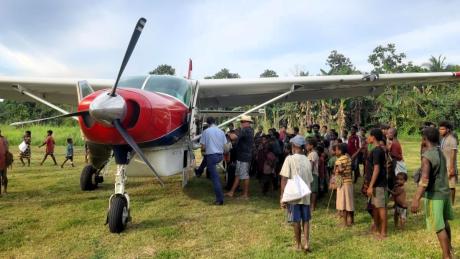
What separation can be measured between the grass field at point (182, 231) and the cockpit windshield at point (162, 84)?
1.89 m

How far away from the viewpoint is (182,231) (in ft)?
16.5

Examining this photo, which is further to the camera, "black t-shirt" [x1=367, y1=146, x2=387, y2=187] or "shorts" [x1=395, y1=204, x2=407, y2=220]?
"shorts" [x1=395, y1=204, x2=407, y2=220]

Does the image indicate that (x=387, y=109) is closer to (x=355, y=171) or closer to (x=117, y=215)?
(x=355, y=171)

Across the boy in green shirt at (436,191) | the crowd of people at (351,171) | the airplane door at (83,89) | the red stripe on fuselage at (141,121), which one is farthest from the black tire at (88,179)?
the boy in green shirt at (436,191)

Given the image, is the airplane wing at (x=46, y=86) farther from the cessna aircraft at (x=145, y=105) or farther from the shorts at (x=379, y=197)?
the shorts at (x=379, y=197)

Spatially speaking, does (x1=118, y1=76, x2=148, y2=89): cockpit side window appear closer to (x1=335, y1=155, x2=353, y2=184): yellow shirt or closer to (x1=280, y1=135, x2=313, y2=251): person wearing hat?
(x1=280, y1=135, x2=313, y2=251): person wearing hat

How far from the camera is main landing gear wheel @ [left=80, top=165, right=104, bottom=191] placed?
7910mm

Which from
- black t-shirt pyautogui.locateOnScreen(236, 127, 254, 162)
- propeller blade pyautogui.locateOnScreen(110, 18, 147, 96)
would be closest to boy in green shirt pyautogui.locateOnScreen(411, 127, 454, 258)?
propeller blade pyautogui.locateOnScreen(110, 18, 147, 96)

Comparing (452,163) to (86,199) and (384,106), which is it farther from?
(384,106)

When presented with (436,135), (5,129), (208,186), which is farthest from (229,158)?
(5,129)

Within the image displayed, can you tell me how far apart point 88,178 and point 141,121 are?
3.79 meters

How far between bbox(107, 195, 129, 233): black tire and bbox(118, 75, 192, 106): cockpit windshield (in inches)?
71.4

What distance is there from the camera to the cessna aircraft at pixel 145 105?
4566 mm

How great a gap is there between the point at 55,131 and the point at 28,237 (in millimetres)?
25762
